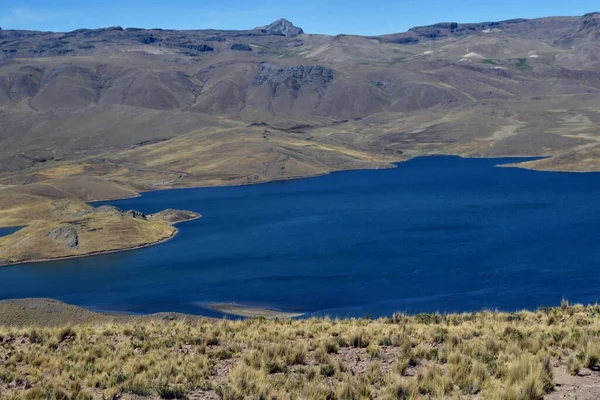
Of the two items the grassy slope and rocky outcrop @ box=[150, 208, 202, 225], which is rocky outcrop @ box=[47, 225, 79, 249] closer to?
rocky outcrop @ box=[150, 208, 202, 225]

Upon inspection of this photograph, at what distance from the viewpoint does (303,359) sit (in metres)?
20.1

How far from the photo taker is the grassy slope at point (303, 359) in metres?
16.8

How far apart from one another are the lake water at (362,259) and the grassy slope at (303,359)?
41.0 metres

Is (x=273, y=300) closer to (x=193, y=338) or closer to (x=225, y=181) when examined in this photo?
(x=193, y=338)

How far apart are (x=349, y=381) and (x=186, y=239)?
9795 centimetres

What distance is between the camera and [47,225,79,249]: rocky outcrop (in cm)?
10600

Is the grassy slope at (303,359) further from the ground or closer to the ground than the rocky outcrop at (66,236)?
further from the ground

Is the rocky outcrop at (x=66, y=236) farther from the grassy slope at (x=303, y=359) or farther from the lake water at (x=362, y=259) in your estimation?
the grassy slope at (x=303, y=359)

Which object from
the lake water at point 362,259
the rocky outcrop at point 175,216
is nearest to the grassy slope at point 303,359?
→ the lake water at point 362,259

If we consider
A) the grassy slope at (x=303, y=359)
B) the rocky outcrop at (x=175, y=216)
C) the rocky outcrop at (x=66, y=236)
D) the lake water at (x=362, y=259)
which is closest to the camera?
the grassy slope at (x=303, y=359)

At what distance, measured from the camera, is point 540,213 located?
118562 millimetres

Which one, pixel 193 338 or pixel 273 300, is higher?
pixel 193 338

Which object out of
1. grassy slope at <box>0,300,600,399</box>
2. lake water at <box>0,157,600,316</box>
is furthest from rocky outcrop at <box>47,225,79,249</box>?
grassy slope at <box>0,300,600,399</box>

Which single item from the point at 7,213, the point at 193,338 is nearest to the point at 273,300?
the point at 193,338
